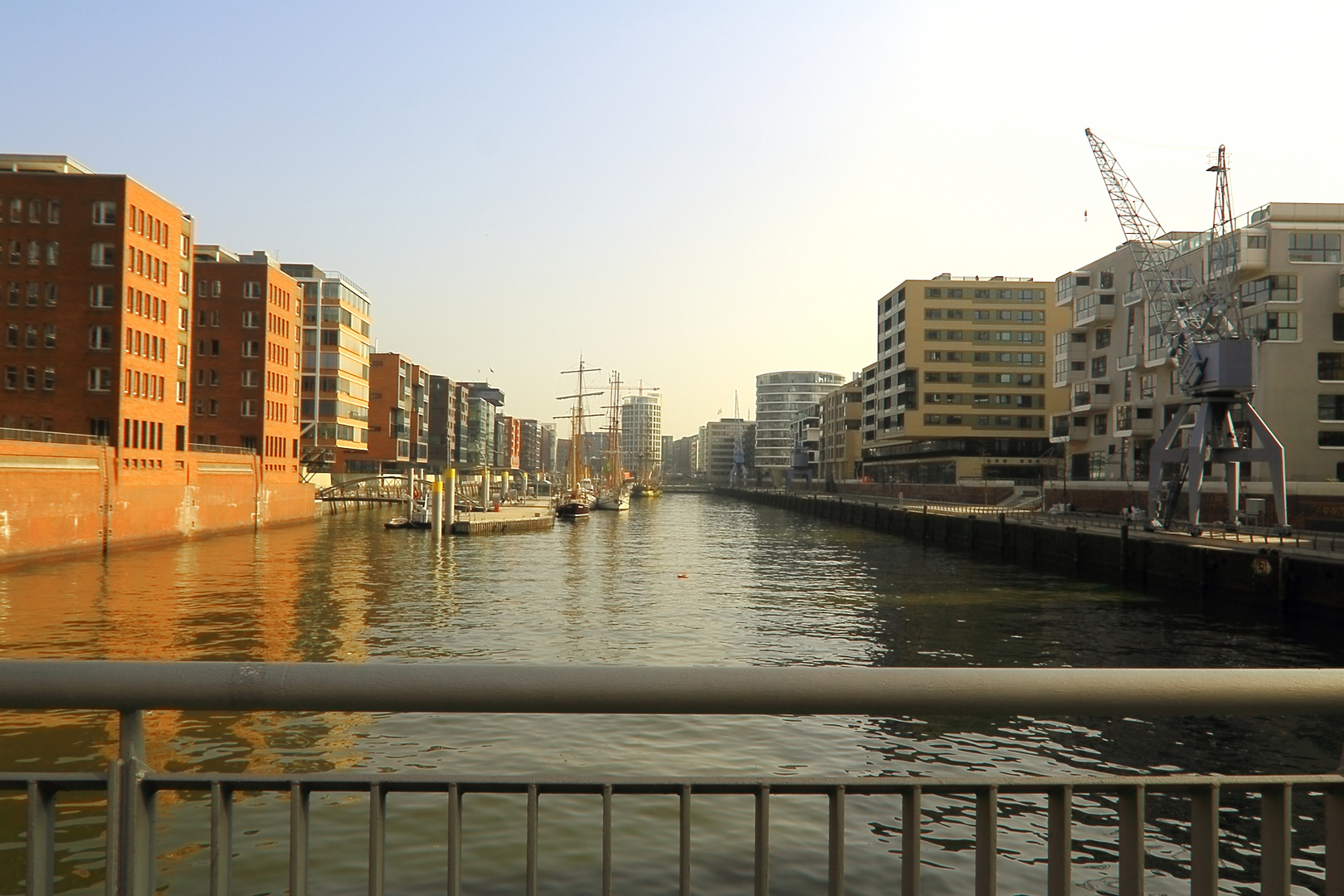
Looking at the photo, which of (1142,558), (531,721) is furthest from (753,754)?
(1142,558)

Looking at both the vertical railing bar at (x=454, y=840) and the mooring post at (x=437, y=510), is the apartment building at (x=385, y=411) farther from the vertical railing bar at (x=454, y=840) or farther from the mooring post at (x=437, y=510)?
the vertical railing bar at (x=454, y=840)

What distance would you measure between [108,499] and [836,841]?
61915 mm

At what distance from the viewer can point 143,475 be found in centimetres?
6097

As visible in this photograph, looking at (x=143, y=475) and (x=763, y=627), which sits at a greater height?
(x=143, y=475)

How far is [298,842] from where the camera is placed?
295 centimetres

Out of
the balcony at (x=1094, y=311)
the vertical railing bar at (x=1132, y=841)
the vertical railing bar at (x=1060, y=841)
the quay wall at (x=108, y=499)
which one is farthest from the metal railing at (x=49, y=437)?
the balcony at (x=1094, y=311)

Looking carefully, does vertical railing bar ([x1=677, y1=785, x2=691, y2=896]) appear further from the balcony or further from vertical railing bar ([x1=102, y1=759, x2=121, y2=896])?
the balcony

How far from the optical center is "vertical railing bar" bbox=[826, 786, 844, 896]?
293 centimetres

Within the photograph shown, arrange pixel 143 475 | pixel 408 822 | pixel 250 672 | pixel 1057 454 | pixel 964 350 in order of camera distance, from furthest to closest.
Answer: pixel 964 350 < pixel 1057 454 < pixel 143 475 < pixel 408 822 < pixel 250 672

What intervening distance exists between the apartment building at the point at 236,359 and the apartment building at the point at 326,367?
18104 millimetres

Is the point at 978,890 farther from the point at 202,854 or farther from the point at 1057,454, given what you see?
the point at 1057,454

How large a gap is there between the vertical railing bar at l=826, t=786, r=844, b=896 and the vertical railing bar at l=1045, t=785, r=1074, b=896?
0.65 meters

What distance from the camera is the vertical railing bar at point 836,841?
2.93 meters

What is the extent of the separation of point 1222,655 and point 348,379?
102m
